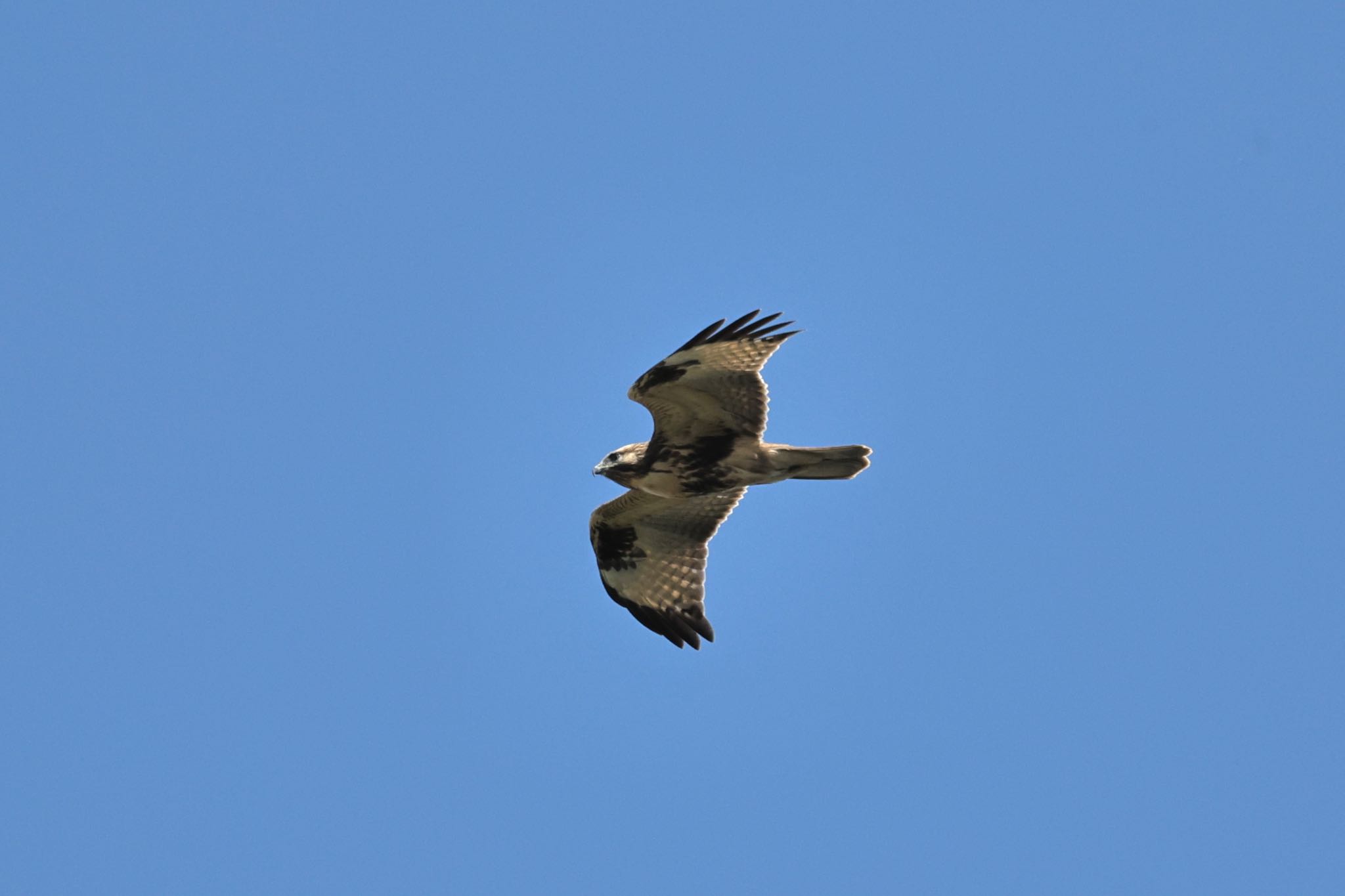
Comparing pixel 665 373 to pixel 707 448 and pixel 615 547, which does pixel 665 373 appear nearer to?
pixel 707 448

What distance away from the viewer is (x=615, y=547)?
14.4 m

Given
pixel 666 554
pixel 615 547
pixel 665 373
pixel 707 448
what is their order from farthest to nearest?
pixel 615 547
pixel 666 554
pixel 707 448
pixel 665 373

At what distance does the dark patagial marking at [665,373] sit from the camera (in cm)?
1229

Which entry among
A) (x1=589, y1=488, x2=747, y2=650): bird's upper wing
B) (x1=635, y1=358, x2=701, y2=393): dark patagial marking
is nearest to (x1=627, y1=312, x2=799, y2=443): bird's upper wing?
(x1=635, y1=358, x2=701, y2=393): dark patagial marking

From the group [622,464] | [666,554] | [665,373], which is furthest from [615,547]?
[665,373]

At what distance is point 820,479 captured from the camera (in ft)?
41.2

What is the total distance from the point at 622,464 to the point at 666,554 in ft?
5.53

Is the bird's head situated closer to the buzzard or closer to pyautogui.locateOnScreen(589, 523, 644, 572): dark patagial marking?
the buzzard

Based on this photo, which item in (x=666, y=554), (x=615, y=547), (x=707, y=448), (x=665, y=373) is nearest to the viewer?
(x=665, y=373)

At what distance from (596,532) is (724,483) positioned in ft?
6.52

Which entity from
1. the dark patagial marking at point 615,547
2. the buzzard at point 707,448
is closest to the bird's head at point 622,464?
the buzzard at point 707,448

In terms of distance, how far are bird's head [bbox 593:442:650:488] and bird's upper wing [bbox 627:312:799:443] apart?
29 centimetres

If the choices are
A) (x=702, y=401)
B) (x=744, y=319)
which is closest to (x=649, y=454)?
(x=702, y=401)

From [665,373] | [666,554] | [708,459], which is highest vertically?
[665,373]
